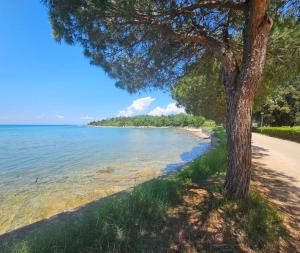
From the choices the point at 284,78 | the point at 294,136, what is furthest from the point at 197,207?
the point at 294,136

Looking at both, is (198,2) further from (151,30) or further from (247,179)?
(247,179)

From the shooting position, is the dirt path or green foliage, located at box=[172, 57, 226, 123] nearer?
the dirt path

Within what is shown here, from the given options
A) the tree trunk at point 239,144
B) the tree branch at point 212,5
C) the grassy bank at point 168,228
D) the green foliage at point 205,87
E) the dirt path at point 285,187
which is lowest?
the dirt path at point 285,187

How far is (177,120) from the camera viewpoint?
140 metres

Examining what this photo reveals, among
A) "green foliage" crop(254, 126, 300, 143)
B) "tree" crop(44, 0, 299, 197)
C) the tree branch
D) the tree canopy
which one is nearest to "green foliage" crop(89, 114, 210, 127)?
"green foliage" crop(254, 126, 300, 143)

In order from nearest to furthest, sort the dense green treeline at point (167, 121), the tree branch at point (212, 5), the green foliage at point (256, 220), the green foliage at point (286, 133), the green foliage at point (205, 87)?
the green foliage at point (256, 220) < the tree branch at point (212, 5) < the green foliage at point (205, 87) < the green foliage at point (286, 133) < the dense green treeline at point (167, 121)

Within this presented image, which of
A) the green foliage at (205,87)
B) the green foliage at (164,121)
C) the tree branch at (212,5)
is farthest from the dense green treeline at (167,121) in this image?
the tree branch at (212,5)

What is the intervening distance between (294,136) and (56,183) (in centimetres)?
2137

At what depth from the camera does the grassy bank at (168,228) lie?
11.2ft

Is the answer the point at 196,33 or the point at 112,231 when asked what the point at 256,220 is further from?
the point at 196,33

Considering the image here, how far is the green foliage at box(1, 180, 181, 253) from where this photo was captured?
10.9ft

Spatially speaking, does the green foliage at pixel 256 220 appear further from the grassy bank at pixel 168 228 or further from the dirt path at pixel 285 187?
the dirt path at pixel 285 187

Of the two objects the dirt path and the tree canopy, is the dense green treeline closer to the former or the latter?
the dirt path

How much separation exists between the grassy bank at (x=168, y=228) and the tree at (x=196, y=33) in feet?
1.90
